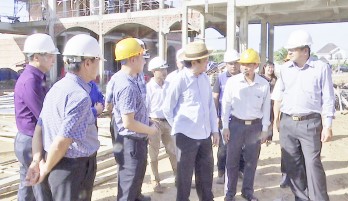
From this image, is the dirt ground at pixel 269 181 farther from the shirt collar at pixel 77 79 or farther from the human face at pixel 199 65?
the shirt collar at pixel 77 79

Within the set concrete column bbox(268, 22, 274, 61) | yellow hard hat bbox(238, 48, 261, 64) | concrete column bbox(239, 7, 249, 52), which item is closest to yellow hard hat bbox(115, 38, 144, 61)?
yellow hard hat bbox(238, 48, 261, 64)

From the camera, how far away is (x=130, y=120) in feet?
10.5

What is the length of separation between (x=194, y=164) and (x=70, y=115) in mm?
1943

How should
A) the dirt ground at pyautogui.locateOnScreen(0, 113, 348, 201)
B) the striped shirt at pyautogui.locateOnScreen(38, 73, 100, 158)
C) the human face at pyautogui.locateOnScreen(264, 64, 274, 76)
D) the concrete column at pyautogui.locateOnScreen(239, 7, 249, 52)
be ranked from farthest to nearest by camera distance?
the concrete column at pyautogui.locateOnScreen(239, 7, 249, 52) < the human face at pyautogui.locateOnScreen(264, 64, 274, 76) < the dirt ground at pyautogui.locateOnScreen(0, 113, 348, 201) < the striped shirt at pyautogui.locateOnScreen(38, 73, 100, 158)

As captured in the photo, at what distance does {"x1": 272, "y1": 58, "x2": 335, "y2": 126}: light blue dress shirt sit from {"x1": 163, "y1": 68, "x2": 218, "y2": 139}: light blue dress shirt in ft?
3.23

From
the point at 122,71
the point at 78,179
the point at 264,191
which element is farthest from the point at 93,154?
the point at 264,191

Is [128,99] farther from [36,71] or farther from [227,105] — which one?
[227,105]

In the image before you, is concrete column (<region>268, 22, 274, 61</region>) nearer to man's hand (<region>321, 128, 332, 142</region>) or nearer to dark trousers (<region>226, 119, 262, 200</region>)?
dark trousers (<region>226, 119, 262, 200</region>)

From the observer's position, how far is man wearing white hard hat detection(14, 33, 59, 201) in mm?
3141

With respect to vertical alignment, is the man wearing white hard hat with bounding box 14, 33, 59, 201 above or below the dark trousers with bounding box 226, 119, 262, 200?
above

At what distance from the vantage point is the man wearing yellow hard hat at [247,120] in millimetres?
4438

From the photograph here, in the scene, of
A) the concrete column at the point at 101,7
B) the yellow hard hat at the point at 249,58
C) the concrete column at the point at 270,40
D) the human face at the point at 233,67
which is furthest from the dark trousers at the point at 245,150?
the concrete column at the point at 101,7

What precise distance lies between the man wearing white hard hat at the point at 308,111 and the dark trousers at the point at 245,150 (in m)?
0.39

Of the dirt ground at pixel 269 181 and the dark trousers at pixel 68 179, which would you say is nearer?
the dark trousers at pixel 68 179
